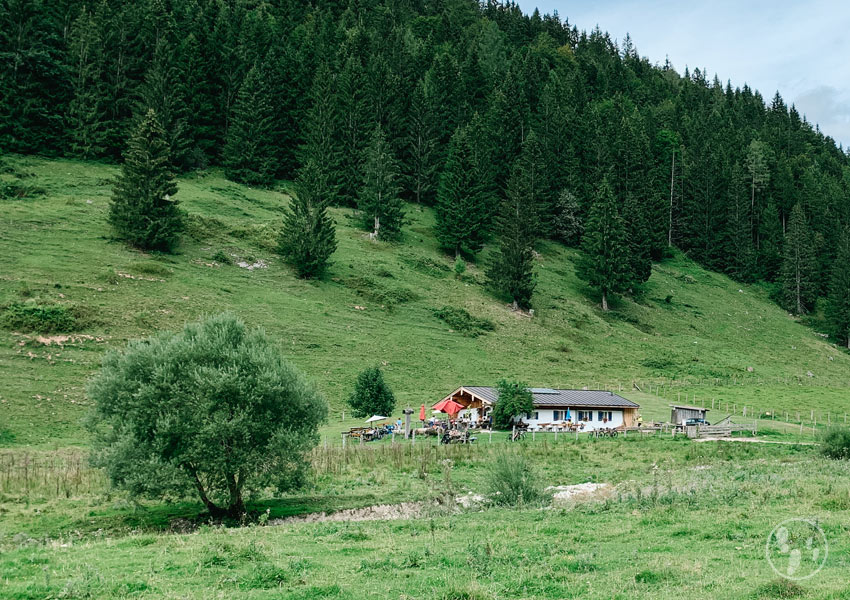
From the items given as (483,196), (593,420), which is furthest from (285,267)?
(593,420)

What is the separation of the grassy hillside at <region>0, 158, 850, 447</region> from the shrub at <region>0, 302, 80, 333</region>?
808 millimetres

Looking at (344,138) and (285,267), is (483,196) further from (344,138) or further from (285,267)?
(285,267)

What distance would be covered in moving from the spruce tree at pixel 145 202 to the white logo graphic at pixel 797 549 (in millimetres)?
58697

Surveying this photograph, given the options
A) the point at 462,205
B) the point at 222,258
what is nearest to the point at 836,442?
the point at 222,258

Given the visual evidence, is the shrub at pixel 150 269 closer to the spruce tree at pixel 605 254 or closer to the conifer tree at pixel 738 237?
the spruce tree at pixel 605 254

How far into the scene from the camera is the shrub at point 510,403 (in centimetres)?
4294

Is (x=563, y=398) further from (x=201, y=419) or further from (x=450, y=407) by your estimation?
(x=201, y=419)

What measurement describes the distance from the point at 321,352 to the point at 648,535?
40.4 metres

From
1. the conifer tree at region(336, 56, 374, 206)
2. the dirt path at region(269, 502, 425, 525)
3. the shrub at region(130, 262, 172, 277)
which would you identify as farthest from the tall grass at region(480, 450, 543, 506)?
the conifer tree at region(336, 56, 374, 206)

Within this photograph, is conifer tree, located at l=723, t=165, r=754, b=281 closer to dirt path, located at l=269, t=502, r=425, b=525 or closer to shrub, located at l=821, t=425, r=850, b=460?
shrub, located at l=821, t=425, r=850, b=460

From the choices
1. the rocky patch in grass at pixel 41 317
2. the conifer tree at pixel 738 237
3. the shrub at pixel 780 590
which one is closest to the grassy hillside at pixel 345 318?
the rocky patch in grass at pixel 41 317

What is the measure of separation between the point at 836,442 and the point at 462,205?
188 ft

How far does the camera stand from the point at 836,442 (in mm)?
30453

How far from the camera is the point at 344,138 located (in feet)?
307
